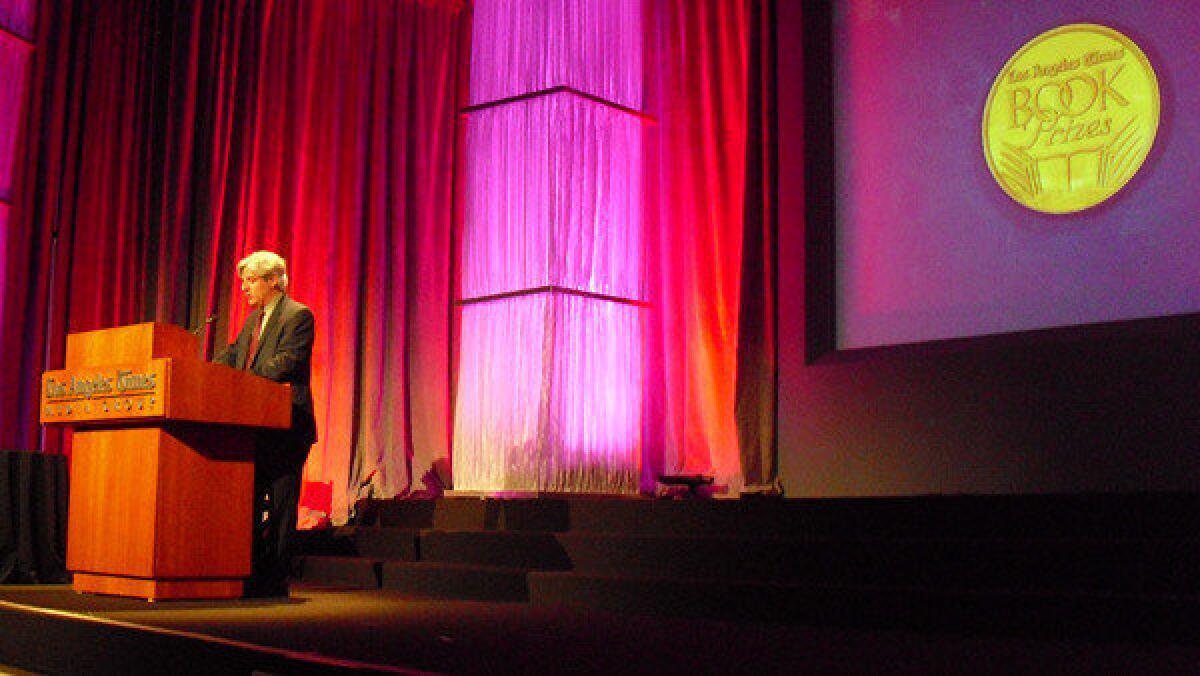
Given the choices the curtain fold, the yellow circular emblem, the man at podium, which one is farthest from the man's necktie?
the yellow circular emblem

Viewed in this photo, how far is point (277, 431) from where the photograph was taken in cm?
392

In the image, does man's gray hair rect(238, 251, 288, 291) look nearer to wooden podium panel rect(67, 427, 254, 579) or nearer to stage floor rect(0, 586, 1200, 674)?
wooden podium panel rect(67, 427, 254, 579)

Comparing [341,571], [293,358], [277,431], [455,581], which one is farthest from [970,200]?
[341,571]

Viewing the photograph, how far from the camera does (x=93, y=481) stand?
3.72m

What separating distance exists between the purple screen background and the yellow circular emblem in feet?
0.15

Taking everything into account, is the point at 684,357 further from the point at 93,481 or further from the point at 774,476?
the point at 93,481

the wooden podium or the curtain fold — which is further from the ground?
the curtain fold

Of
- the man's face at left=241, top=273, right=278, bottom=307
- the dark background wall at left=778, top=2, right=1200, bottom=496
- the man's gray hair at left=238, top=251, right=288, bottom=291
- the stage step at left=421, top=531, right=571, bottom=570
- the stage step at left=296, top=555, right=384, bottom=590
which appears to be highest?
the man's gray hair at left=238, top=251, right=288, bottom=291

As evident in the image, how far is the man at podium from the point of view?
12.8ft

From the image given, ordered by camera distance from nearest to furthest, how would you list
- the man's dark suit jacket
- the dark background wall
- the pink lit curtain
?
the man's dark suit jacket, the dark background wall, the pink lit curtain

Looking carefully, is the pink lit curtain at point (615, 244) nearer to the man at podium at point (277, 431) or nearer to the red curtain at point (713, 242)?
the red curtain at point (713, 242)

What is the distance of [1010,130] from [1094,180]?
1.34 ft

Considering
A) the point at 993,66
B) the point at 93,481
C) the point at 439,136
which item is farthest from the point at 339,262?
the point at 993,66

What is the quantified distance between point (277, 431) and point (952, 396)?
2.53 metres
